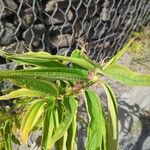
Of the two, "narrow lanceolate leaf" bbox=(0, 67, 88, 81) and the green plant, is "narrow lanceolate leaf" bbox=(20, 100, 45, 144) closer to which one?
the green plant

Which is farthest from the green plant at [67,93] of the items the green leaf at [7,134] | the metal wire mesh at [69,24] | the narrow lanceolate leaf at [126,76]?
the metal wire mesh at [69,24]

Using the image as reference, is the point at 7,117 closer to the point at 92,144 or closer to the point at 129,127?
the point at 92,144

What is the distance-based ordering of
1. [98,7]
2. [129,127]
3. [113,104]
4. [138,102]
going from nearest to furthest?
[113,104]
[129,127]
[138,102]
[98,7]

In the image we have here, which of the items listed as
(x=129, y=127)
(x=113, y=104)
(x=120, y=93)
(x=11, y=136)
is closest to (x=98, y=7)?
(x=120, y=93)

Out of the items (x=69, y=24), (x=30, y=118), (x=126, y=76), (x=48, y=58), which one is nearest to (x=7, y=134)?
(x=30, y=118)

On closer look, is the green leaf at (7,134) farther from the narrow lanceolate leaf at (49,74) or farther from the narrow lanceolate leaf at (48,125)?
the narrow lanceolate leaf at (49,74)

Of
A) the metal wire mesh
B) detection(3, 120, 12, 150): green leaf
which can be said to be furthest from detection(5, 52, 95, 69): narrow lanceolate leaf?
the metal wire mesh

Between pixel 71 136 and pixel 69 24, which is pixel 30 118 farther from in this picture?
pixel 69 24

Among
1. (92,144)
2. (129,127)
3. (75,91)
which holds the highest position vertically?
(75,91)
